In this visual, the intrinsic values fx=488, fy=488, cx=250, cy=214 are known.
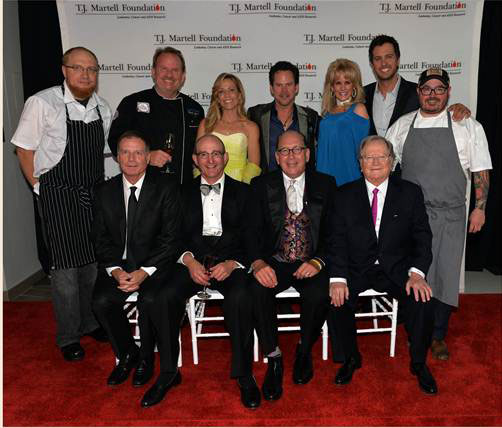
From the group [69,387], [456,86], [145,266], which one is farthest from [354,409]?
[456,86]

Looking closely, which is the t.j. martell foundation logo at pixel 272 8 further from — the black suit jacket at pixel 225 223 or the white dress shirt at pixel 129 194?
the white dress shirt at pixel 129 194

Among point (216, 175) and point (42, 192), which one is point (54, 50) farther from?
point (216, 175)

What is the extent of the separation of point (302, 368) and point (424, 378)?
2.31ft

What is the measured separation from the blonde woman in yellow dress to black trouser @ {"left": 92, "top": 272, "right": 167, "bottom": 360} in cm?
100

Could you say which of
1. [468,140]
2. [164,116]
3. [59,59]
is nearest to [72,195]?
[164,116]

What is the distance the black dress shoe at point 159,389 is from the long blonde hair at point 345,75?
2077mm

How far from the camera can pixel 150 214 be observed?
118 inches

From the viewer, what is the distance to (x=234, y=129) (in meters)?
3.51

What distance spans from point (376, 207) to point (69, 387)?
2.15m

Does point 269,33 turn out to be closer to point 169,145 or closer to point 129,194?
point 169,145

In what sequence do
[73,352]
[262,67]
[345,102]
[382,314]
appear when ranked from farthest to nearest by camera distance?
[262,67], [345,102], [73,352], [382,314]

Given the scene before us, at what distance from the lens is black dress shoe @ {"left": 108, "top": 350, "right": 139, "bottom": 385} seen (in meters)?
2.96

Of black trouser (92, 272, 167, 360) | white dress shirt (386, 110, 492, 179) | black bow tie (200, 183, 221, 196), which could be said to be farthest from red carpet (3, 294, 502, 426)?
white dress shirt (386, 110, 492, 179)

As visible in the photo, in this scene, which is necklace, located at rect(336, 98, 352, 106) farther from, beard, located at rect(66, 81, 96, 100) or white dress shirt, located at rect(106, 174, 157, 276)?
beard, located at rect(66, 81, 96, 100)
